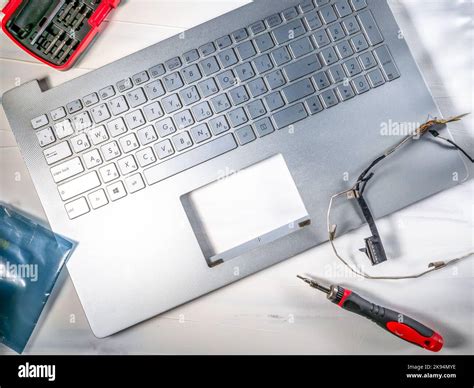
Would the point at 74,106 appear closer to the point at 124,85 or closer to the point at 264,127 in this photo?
the point at 124,85

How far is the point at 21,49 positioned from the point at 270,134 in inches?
17.1

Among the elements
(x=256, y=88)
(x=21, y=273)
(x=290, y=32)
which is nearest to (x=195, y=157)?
(x=256, y=88)

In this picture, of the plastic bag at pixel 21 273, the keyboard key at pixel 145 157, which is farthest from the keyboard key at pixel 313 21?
the plastic bag at pixel 21 273

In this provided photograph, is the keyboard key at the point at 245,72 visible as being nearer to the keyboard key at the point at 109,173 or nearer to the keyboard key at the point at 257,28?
the keyboard key at the point at 257,28

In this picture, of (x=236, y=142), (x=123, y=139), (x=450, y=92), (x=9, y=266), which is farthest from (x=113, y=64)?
(x=450, y=92)

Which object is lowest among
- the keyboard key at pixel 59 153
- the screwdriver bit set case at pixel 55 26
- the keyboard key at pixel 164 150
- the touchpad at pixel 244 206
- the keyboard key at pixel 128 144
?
the touchpad at pixel 244 206

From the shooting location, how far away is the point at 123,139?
0.76 meters

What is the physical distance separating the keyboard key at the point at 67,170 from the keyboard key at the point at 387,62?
0.47 m

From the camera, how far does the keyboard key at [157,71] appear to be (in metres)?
0.78

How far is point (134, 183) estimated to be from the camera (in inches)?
29.7

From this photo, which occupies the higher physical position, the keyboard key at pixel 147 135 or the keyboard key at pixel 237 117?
the keyboard key at pixel 147 135

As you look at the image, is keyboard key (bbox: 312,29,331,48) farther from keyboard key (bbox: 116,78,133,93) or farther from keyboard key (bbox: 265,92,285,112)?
keyboard key (bbox: 116,78,133,93)

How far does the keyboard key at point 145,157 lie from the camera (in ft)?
2.49
